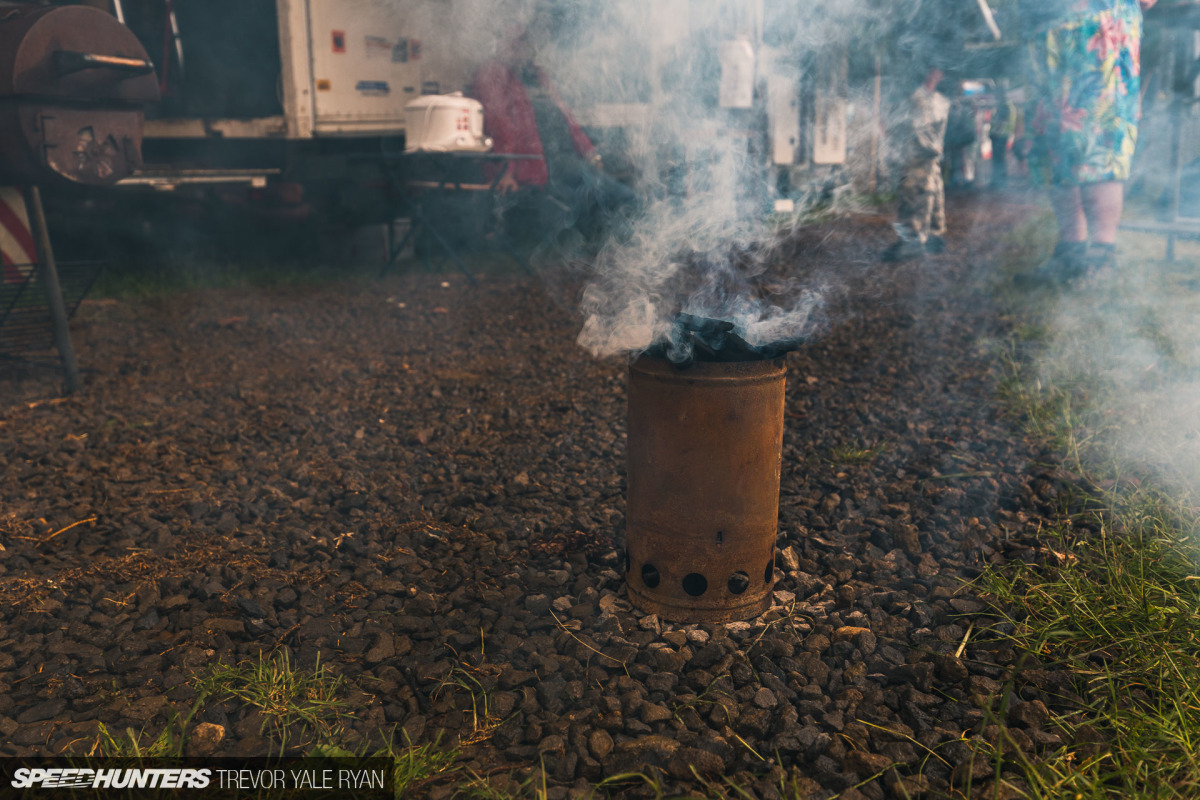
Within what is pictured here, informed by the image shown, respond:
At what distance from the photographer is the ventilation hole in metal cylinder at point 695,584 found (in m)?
2.43

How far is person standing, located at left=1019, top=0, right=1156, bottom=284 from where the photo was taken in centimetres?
541

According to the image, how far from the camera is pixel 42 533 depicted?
3055mm

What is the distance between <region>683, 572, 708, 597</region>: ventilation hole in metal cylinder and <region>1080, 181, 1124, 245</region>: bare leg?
5021 millimetres

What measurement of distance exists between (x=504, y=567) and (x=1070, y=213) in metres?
5.45

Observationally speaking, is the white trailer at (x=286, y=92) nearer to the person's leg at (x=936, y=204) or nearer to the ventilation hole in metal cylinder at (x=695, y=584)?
the person's leg at (x=936, y=204)

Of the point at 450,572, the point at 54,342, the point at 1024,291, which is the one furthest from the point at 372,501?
the point at 1024,291

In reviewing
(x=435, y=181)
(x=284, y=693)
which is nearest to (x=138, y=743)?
(x=284, y=693)

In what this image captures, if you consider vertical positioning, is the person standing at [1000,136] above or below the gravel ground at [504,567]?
above

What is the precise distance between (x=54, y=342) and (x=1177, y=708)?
514cm

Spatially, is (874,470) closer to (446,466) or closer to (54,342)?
(446,466)

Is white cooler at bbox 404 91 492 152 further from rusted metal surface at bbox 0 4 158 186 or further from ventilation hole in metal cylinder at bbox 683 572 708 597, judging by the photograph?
ventilation hole in metal cylinder at bbox 683 572 708 597

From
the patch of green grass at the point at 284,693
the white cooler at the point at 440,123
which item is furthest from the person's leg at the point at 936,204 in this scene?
the patch of green grass at the point at 284,693

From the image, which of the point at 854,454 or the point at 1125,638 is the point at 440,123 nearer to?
the point at 854,454

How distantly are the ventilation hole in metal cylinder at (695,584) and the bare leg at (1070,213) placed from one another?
5.17m
